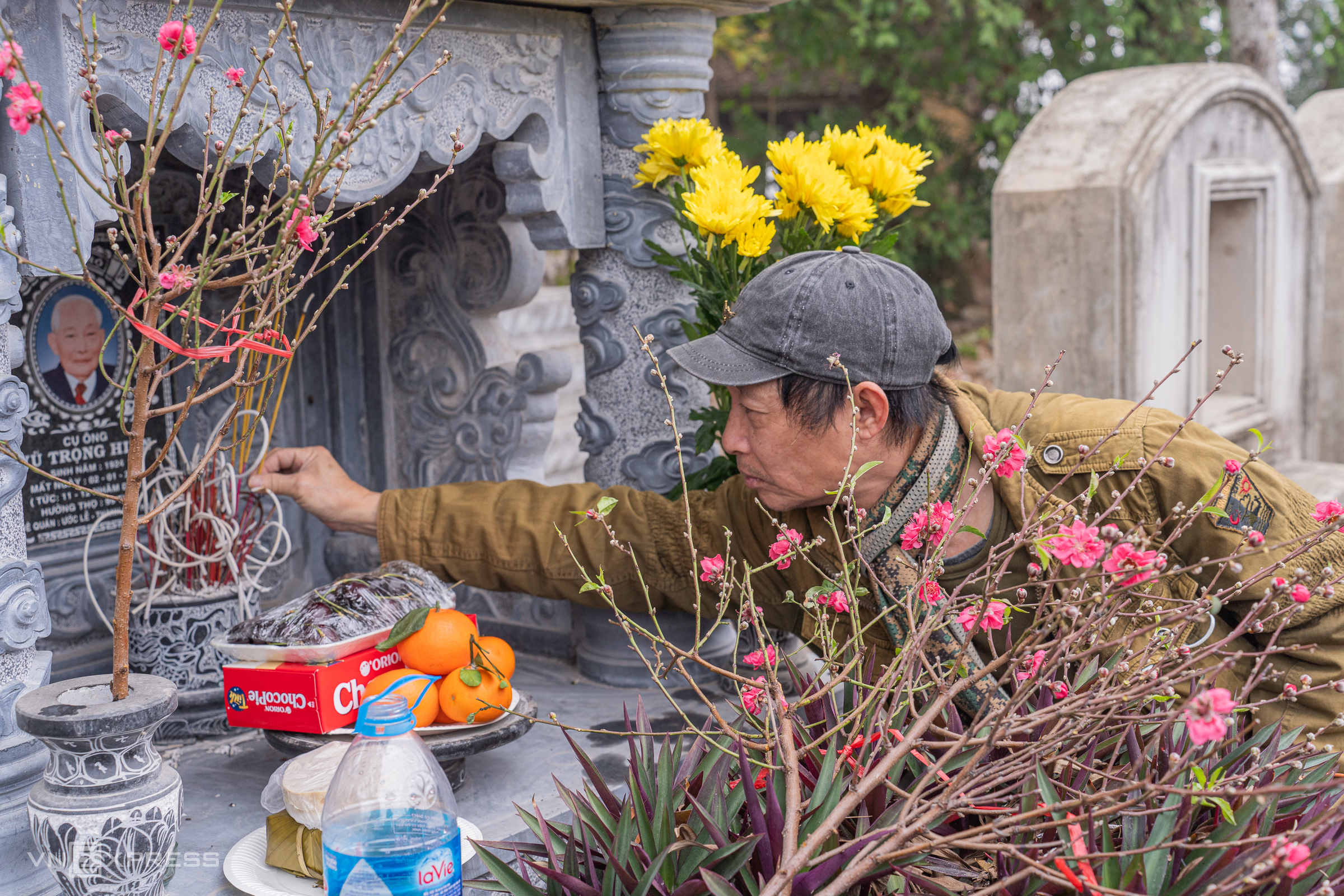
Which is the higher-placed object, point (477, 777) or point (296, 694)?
point (296, 694)

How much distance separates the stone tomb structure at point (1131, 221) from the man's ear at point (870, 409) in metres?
2.77

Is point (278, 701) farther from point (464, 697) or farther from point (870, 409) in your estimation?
point (870, 409)

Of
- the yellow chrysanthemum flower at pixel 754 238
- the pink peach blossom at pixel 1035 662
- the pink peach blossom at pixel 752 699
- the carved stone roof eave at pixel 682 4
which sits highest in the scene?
the carved stone roof eave at pixel 682 4

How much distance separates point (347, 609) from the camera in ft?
6.89

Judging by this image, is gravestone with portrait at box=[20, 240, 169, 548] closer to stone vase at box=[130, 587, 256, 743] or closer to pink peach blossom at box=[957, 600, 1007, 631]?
stone vase at box=[130, 587, 256, 743]

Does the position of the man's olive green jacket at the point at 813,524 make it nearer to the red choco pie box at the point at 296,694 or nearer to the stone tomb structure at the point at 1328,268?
the red choco pie box at the point at 296,694

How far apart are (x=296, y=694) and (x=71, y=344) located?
42.3 inches

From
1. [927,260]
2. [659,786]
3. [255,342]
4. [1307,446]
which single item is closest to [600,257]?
[255,342]

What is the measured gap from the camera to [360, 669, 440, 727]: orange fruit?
196 centimetres

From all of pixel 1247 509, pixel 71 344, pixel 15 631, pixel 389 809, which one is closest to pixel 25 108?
pixel 15 631

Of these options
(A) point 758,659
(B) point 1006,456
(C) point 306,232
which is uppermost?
(C) point 306,232

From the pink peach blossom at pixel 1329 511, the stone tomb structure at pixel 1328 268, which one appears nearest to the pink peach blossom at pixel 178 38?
the pink peach blossom at pixel 1329 511

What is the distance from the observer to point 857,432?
202cm

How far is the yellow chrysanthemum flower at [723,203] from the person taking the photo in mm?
2246
